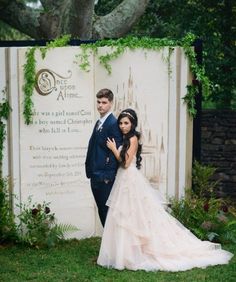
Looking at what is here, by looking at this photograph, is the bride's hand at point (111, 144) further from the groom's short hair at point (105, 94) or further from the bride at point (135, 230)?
the groom's short hair at point (105, 94)

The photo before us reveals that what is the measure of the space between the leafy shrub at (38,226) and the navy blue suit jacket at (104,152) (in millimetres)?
795

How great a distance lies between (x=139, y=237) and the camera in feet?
22.0

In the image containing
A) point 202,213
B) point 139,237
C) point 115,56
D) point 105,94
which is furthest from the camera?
point 202,213

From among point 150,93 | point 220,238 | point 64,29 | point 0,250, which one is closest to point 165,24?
point 64,29

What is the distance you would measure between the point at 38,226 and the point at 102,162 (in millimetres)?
1117

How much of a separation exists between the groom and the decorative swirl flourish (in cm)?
62

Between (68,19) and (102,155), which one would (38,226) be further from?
(68,19)

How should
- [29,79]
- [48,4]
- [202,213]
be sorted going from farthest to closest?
1. [48,4]
2. [202,213]
3. [29,79]

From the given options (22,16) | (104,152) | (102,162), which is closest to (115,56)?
(104,152)

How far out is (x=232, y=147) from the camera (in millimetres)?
10203

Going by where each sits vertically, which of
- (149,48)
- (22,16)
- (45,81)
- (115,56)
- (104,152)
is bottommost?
(104,152)

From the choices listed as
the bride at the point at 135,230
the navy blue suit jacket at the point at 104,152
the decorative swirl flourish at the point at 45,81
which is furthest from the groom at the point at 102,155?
the decorative swirl flourish at the point at 45,81

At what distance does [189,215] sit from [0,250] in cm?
224

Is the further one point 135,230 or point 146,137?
point 146,137
